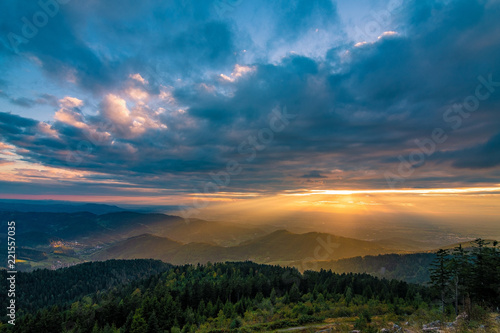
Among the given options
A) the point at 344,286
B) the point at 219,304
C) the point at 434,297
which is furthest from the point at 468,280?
the point at 219,304

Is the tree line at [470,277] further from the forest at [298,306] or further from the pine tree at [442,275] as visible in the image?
the forest at [298,306]

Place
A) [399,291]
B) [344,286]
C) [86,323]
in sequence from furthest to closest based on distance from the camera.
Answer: [344,286] → [399,291] → [86,323]

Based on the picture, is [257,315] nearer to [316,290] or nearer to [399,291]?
[316,290]

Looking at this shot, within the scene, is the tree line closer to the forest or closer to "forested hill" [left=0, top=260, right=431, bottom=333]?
the forest

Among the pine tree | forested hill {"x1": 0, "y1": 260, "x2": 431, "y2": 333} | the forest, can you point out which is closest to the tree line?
the pine tree

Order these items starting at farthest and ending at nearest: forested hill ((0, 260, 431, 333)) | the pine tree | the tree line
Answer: forested hill ((0, 260, 431, 333)), the pine tree, the tree line

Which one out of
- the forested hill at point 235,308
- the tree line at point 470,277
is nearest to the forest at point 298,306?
the forested hill at point 235,308

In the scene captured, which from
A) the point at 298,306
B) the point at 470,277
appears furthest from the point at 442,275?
the point at 298,306

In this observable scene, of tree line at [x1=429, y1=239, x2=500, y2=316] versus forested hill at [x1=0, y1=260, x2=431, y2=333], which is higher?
tree line at [x1=429, y1=239, x2=500, y2=316]

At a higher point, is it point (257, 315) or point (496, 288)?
point (496, 288)

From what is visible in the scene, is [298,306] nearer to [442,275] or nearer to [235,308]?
[235,308]

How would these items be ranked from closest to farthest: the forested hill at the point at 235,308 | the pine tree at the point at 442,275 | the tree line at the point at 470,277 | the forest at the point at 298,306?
the forest at the point at 298,306 → the tree line at the point at 470,277 → the pine tree at the point at 442,275 → the forested hill at the point at 235,308
